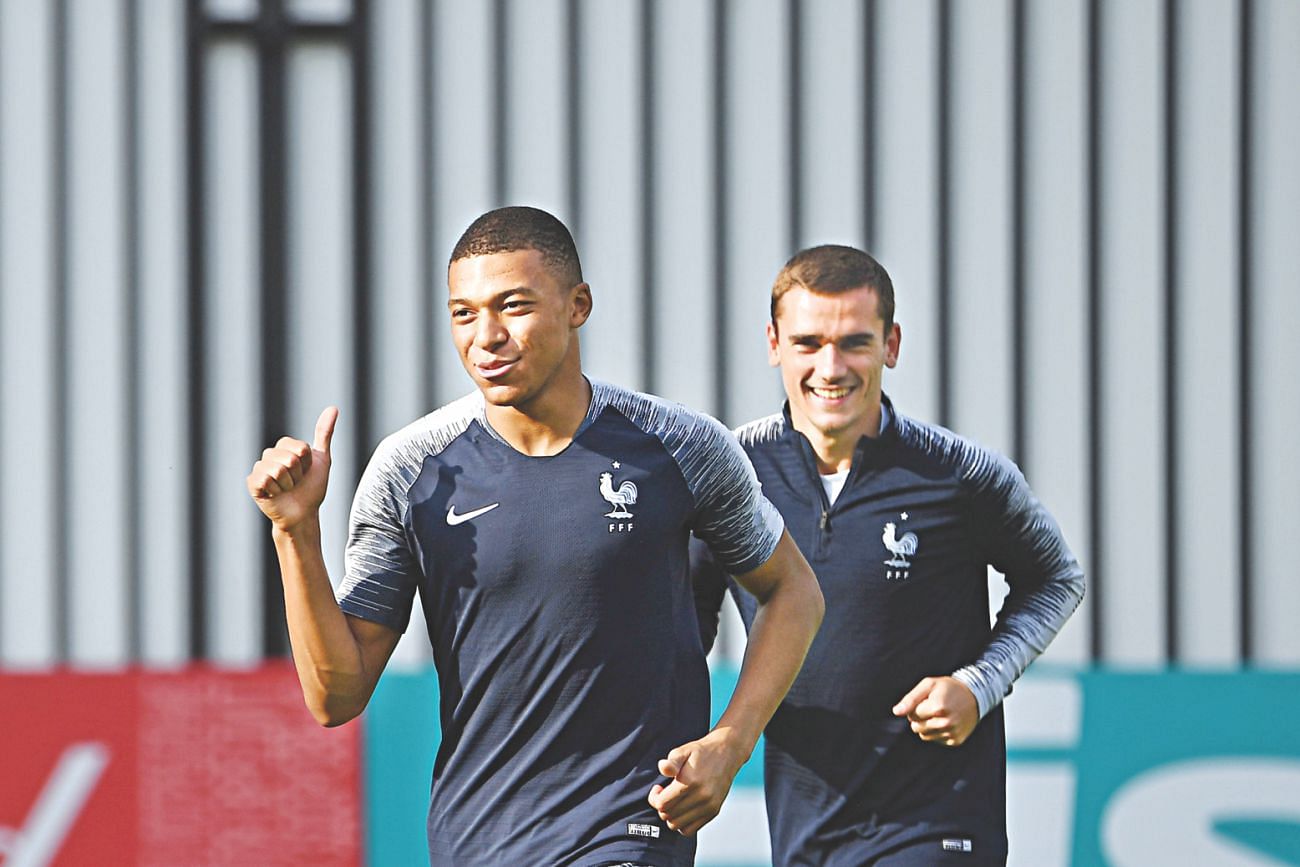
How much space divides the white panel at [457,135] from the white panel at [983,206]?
1.53 metres

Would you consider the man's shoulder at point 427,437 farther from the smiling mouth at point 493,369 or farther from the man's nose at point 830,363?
the man's nose at point 830,363

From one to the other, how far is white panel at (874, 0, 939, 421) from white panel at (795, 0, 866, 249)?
0.08m

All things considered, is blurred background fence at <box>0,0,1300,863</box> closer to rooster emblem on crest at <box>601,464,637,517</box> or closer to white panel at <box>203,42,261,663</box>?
white panel at <box>203,42,261,663</box>

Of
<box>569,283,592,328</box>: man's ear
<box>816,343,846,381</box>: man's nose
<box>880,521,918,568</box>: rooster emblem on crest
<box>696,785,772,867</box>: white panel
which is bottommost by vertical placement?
<box>696,785,772,867</box>: white panel

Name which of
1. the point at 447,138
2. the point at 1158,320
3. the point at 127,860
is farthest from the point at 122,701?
the point at 1158,320

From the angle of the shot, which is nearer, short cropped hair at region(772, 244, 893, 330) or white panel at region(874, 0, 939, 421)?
short cropped hair at region(772, 244, 893, 330)

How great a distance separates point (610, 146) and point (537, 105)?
285 millimetres

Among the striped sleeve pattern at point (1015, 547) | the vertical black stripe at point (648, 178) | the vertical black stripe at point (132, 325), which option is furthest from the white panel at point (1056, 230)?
the vertical black stripe at point (132, 325)

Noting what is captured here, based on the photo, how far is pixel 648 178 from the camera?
6203mm

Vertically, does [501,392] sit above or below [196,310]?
below

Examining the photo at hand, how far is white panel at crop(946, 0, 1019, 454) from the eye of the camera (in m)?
6.30

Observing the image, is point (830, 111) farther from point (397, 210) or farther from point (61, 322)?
point (61, 322)

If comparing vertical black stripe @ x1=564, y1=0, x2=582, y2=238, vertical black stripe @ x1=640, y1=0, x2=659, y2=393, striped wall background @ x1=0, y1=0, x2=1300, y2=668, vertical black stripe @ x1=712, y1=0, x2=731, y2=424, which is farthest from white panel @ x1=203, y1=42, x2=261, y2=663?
vertical black stripe @ x1=712, y1=0, x2=731, y2=424

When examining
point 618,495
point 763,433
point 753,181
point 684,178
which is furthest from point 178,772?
point 618,495
